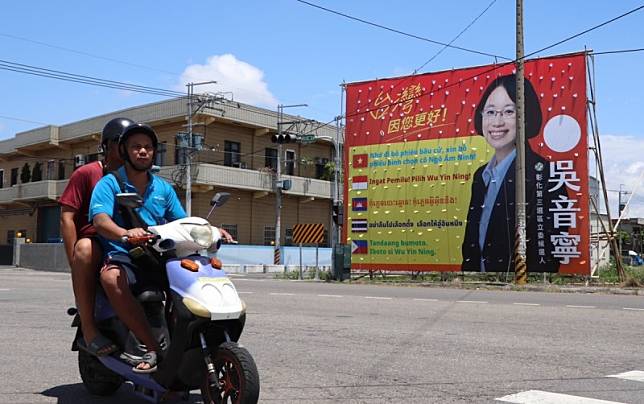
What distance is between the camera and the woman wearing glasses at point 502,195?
2317 centimetres

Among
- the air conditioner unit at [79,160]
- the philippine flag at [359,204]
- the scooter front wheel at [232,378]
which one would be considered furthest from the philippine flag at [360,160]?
the scooter front wheel at [232,378]

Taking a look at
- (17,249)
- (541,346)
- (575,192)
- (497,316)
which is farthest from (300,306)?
(17,249)

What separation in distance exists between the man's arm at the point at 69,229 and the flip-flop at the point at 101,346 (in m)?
0.68

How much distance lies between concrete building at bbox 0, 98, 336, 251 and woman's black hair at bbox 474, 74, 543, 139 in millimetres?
17834

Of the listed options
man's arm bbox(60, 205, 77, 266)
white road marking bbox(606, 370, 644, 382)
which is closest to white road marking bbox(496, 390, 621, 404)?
white road marking bbox(606, 370, 644, 382)

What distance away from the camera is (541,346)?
8484mm

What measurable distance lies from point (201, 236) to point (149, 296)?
0.54 metres

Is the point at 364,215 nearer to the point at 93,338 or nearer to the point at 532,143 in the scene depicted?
the point at 532,143

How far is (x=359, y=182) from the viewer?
88.6 ft

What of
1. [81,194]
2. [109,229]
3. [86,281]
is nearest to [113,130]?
[81,194]

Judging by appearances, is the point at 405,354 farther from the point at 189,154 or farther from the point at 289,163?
the point at 289,163

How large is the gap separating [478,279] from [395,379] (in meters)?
19.2

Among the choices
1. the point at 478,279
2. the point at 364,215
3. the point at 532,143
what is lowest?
the point at 478,279

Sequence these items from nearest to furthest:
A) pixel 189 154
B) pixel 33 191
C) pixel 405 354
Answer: pixel 405 354
pixel 189 154
pixel 33 191
